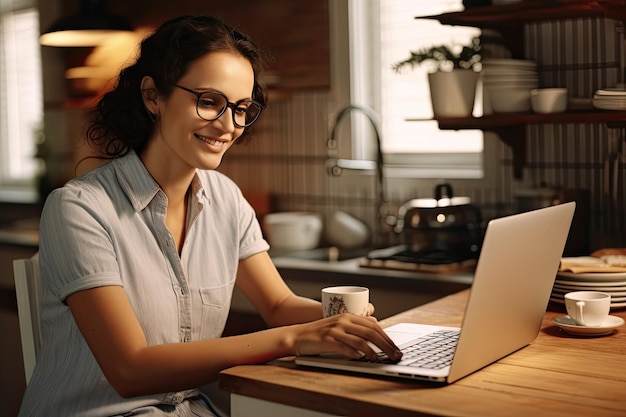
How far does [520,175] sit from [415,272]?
0.53 meters

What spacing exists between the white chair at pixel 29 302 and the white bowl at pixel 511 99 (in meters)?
1.51

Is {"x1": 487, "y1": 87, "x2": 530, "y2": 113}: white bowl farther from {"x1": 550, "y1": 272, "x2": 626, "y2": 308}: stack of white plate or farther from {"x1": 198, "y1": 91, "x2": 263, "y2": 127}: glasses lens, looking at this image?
{"x1": 198, "y1": 91, "x2": 263, "y2": 127}: glasses lens

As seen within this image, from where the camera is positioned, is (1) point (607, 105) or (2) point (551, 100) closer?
(1) point (607, 105)

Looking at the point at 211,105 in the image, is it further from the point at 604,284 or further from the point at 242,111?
the point at 604,284

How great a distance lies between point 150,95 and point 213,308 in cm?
49

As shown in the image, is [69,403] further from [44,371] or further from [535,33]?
[535,33]

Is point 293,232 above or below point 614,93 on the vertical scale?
below

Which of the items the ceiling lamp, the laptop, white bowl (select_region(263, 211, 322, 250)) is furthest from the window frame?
the laptop

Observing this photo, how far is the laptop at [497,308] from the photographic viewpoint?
1406 millimetres

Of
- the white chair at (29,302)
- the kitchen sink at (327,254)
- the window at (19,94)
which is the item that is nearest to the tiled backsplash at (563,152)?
the kitchen sink at (327,254)

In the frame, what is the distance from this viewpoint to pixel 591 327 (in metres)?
1.75

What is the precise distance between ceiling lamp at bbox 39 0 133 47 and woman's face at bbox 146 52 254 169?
2.31m

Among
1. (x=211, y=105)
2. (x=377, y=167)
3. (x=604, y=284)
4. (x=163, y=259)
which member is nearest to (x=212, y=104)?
(x=211, y=105)

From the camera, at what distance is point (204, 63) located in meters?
1.82
